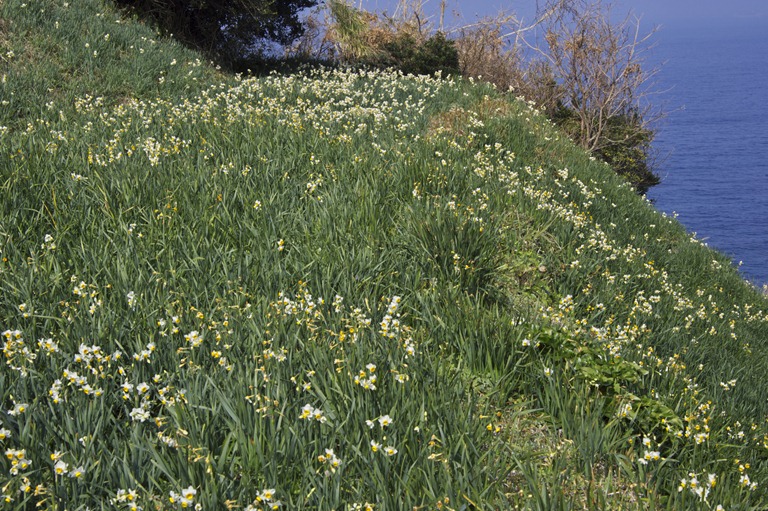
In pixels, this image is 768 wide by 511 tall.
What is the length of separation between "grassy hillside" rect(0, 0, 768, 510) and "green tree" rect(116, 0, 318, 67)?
616 cm

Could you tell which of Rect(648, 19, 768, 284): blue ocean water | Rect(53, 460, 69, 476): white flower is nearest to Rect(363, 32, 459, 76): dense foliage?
Rect(53, 460, 69, 476): white flower

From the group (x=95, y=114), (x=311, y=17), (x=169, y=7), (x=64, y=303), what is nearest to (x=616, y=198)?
(x=95, y=114)

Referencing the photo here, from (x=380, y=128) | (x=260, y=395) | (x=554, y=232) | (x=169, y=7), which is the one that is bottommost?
(x=260, y=395)

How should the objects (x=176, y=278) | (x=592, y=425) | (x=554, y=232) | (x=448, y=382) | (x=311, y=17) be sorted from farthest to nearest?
(x=311, y=17), (x=554, y=232), (x=176, y=278), (x=448, y=382), (x=592, y=425)

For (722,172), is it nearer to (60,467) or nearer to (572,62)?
(572,62)

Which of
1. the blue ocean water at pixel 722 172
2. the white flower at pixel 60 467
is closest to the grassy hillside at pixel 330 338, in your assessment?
the white flower at pixel 60 467

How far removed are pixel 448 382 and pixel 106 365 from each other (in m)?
1.57

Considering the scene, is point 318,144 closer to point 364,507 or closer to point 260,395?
point 260,395

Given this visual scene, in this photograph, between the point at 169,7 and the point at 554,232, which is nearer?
the point at 554,232

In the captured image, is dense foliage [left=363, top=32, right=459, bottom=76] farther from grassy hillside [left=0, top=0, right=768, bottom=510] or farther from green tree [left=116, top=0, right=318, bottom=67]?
grassy hillside [left=0, top=0, right=768, bottom=510]

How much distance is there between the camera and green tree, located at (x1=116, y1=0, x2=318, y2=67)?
13383mm

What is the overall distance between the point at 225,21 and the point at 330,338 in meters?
12.6

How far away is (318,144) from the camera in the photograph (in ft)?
23.0

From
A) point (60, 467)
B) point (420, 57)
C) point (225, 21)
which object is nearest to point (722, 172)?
point (420, 57)
